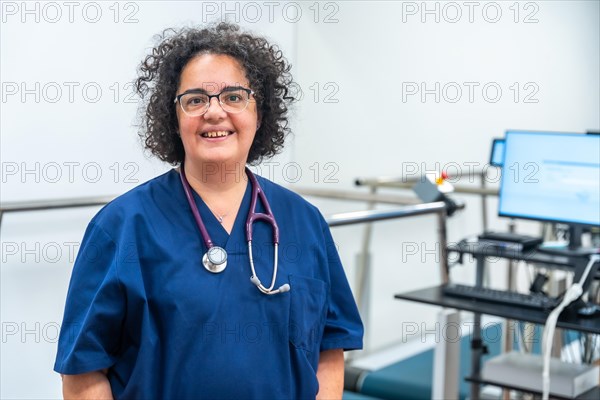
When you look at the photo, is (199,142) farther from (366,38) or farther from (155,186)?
(366,38)

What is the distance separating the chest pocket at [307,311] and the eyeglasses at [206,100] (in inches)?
11.3

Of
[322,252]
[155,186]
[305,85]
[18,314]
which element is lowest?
[18,314]

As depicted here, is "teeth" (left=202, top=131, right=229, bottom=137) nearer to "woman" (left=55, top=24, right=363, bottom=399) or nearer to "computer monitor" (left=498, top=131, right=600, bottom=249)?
"woman" (left=55, top=24, right=363, bottom=399)

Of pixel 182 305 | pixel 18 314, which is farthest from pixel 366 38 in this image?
pixel 182 305

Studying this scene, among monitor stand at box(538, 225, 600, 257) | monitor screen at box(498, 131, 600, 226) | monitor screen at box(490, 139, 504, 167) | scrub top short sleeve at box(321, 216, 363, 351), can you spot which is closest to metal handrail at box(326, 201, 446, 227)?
monitor screen at box(498, 131, 600, 226)

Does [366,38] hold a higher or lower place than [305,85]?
higher

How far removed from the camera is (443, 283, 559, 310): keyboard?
95.2 inches

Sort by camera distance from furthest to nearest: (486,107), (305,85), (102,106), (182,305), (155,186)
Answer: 1. (486,107)
2. (305,85)
3. (102,106)
4. (155,186)
5. (182,305)

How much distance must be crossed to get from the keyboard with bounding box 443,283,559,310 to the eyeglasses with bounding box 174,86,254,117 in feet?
4.31

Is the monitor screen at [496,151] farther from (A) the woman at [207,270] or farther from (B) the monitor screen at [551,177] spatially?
(A) the woman at [207,270]

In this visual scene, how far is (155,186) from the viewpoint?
4.64ft

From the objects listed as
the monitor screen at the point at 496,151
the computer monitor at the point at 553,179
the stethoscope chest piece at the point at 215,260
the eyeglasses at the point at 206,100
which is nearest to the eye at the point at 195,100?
the eyeglasses at the point at 206,100

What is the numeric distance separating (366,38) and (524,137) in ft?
3.77

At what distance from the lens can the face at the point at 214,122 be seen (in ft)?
4.51
